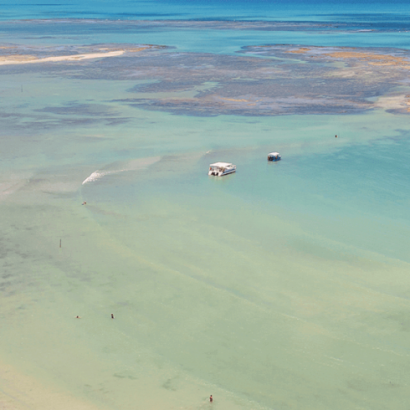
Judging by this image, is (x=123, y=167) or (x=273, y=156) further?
(x=273, y=156)

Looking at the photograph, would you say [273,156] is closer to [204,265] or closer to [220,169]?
[220,169]

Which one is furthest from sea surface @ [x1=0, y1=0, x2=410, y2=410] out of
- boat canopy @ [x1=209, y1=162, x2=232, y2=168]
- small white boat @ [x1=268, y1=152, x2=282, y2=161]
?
small white boat @ [x1=268, y1=152, x2=282, y2=161]

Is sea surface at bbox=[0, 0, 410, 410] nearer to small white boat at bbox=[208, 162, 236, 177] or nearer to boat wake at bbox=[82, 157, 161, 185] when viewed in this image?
boat wake at bbox=[82, 157, 161, 185]

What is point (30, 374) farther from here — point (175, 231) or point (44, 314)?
point (175, 231)

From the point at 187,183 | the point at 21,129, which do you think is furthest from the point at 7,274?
the point at 21,129

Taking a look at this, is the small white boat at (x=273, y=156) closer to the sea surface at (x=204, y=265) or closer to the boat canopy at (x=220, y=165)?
the sea surface at (x=204, y=265)

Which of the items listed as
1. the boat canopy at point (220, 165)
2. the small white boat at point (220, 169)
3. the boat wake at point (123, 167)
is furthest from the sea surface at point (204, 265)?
the boat canopy at point (220, 165)

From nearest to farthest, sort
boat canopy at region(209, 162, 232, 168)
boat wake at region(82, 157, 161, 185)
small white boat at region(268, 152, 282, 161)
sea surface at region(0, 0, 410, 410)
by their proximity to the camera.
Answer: sea surface at region(0, 0, 410, 410)
boat wake at region(82, 157, 161, 185)
boat canopy at region(209, 162, 232, 168)
small white boat at region(268, 152, 282, 161)

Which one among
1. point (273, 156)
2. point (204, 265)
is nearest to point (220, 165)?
point (273, 156)
